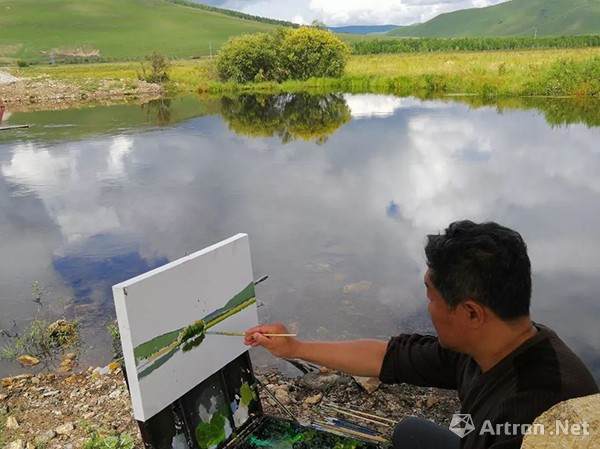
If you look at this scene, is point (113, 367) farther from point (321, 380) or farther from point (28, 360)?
point (321, 380)

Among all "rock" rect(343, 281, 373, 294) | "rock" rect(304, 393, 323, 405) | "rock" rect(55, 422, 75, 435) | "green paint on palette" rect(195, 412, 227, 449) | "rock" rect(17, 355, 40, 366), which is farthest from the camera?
"rock" rect(343, 281, 373, 294)

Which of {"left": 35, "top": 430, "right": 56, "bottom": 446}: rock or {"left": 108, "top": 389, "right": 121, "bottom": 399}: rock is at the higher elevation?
{"left": 35, "top": 430, "right": 56, "bottom": 446}: rock

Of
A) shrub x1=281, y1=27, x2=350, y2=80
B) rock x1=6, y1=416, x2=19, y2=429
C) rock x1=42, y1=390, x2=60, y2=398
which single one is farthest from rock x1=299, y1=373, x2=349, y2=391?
shrub x1=281, y1=27, x2=350, y2=80

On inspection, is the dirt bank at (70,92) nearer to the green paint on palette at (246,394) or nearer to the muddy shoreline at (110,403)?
the muddy shoreline at (110,403)

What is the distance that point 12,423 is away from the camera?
3.41 m

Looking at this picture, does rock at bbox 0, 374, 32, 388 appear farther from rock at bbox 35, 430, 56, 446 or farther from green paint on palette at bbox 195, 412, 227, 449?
green paint on palette at bbox 195, 412, 227, 449

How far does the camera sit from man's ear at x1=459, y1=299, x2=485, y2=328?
158cm

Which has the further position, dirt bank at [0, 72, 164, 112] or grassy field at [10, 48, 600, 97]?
dirt bank at [0, 72, 164, 112]

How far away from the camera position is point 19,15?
276 ft

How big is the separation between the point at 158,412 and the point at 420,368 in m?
1.21

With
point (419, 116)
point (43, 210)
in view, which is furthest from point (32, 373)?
point (419, 116)

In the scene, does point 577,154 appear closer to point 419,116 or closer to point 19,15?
point 419,116

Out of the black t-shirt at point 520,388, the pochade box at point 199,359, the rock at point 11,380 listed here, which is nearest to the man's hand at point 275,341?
the pochade box at point 199,359

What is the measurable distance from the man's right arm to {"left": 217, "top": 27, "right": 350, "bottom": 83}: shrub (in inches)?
1219
